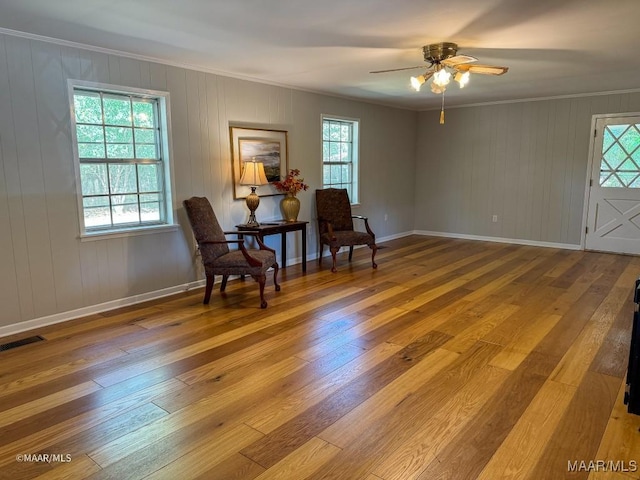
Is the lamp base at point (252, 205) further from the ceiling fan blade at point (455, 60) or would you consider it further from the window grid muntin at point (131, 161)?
the ceiling fan blade at point (455, 60)

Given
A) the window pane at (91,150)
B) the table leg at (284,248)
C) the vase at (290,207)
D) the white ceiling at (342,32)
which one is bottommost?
the table leg at (284,248)

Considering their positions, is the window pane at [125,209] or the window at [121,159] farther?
the window pane at [125,209]

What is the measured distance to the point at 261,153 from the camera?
5.24 meters

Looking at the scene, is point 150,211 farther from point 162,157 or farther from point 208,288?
point 208,288

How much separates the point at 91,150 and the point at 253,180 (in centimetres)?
162

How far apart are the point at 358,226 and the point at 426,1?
4.50 meters

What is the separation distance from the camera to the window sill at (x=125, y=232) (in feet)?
12.6

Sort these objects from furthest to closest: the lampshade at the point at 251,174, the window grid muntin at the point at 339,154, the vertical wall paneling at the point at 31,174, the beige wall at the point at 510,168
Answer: the beige wall at the point at 510,168, the window grid muntin at the point at 339,154, the lampshade at the point at 251,174, the vertical wall paneling at the point at 31,174

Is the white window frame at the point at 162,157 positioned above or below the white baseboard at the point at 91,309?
above

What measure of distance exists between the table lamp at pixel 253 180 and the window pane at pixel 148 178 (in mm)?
918

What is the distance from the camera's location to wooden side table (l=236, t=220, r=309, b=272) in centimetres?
486

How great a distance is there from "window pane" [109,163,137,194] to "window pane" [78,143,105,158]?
142 millimetres

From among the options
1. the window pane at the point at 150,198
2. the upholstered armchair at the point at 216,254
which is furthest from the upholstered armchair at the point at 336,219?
the window pane at the point at 150,198

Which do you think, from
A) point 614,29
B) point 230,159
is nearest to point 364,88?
point 230,159
